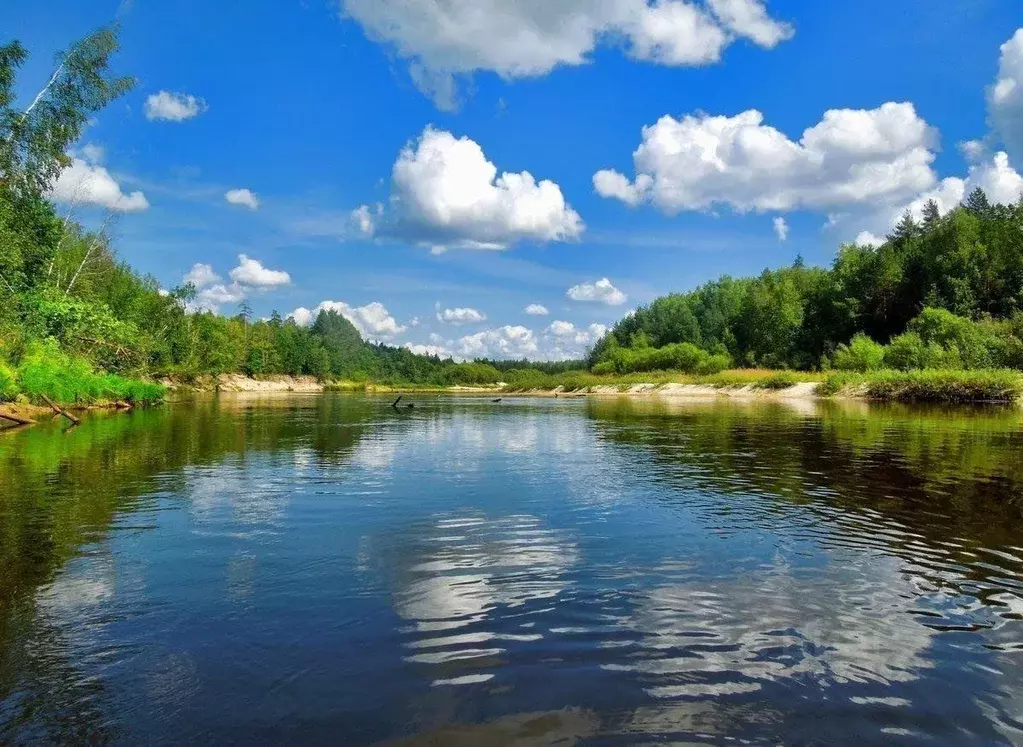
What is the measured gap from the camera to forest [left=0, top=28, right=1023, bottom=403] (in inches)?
1237

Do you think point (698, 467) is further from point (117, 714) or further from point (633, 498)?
point (117, 714)

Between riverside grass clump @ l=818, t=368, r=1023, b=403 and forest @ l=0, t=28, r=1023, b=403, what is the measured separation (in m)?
4.34

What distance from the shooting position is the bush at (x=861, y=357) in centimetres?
7351

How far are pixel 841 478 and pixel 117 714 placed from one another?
16967 mm

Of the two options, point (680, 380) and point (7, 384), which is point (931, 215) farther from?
point (7, 384)

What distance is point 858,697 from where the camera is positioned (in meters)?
5.39

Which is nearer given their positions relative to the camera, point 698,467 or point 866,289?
point 698,467

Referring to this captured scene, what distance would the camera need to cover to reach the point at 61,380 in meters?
41.7

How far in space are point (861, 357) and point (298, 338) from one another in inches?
6480

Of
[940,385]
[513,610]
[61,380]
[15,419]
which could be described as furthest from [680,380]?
[513,610]

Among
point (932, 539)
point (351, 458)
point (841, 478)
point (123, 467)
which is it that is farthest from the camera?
point (351, 458)

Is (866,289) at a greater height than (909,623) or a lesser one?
greater

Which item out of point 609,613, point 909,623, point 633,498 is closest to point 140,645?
point 609,613

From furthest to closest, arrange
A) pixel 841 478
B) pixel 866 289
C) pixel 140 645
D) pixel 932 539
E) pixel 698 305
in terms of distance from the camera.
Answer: pixel 698 305 → pixel 866 289 → pixel 841 478 → pixel 932 539 → pixel 140 645
